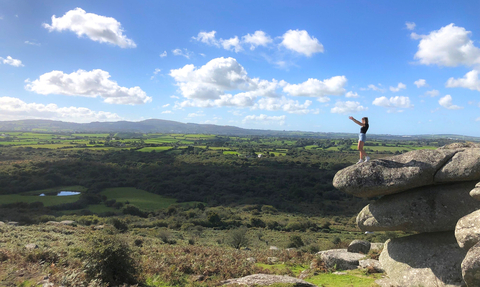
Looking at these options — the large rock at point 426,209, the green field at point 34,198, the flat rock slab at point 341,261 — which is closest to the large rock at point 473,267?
the large rock at point 426,209

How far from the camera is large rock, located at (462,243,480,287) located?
7.21 metres

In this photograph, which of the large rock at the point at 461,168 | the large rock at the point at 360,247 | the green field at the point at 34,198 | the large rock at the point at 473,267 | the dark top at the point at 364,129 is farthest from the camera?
the green field at the point at 34,198

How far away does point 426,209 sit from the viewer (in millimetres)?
10648

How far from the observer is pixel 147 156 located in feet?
410

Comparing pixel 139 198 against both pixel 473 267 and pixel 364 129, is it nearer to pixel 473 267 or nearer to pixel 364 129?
pixel 364 129

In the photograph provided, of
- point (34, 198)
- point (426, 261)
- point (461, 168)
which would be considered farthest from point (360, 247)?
point (34, 198)

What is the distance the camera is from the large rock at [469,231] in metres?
7.97

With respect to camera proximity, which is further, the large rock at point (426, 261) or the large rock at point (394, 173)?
the large rock at point (394, 173)

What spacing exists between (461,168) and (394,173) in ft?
7.34

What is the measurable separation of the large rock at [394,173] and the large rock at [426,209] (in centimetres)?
64

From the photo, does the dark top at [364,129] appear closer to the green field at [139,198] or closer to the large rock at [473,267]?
the large rock at [473,267]

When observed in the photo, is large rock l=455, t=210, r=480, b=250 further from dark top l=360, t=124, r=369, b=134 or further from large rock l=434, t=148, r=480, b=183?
dark top l=360, t=124, r=369, b=134

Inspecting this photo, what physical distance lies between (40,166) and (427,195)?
10932 cm

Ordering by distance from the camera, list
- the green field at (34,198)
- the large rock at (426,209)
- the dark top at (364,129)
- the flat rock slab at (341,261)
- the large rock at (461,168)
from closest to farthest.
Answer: the large rock at (461,168) < the large rock at (426,209) < the dark top at (364,129) < the flat rock slab at (341,261) < the green field at (34,198)
